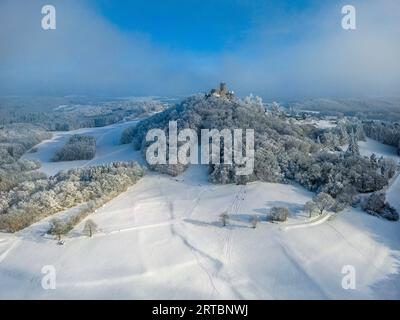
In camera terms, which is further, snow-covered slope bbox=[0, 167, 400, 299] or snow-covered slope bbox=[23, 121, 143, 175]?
snow-covered slope bbox=[23, 121, 143, 175]

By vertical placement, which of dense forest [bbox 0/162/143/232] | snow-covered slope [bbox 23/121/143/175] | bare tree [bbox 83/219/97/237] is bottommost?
bare tree [bbox 83/219/97/237]

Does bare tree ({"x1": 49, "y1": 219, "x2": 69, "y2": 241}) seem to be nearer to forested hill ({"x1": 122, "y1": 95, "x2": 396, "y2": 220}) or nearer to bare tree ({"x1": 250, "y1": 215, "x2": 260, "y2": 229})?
bare tree ({"x1": 250, "y1": 215, "x2": 260, "y2": 229})

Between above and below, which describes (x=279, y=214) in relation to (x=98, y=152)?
below

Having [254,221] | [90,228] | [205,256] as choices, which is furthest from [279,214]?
[90,228]

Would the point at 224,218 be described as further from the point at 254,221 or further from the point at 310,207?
the point at 310,207

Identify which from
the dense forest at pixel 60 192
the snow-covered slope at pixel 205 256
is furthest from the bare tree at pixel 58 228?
the dense forest at pixel 60 192

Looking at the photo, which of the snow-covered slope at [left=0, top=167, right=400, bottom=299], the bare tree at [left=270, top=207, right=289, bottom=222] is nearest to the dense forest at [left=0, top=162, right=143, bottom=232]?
the snow-covered slope at [left=0, top=167, right=400, bottom=299]
